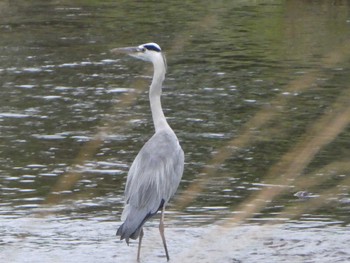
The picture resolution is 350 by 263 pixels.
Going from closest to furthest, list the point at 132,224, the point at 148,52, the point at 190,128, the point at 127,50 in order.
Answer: the point at 132,224, the point at 127,50, the point at 148,52, the point at 190,128

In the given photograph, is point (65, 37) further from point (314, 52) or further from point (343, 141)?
point (343, 141)

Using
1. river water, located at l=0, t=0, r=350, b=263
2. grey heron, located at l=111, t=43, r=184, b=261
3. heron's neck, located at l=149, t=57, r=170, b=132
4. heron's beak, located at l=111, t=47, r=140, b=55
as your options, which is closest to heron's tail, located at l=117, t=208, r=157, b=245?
grey heron, located at l=111, t=43, r=184, b=261

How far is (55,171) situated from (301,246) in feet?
10.3

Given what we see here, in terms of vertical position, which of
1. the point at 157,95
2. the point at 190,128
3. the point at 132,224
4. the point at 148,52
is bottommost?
the point at 190,128

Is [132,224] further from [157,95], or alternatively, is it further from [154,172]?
[157,95]

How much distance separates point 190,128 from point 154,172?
4.19 m

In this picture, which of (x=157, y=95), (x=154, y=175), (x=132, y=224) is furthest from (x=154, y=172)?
(x=157, y=95)

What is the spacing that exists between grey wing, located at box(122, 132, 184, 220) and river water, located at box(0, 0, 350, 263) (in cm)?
40

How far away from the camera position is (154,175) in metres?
7.01

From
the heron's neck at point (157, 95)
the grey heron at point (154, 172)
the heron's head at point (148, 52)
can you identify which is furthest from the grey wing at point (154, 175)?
the heron's head at point (148, 52)

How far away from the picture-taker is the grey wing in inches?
271

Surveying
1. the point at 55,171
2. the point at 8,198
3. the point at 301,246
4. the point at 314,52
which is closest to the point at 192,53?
the point at 314,52

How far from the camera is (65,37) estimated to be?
17281mm

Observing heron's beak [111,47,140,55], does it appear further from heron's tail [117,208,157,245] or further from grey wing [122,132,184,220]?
heron's tail [117,208,157,245]
